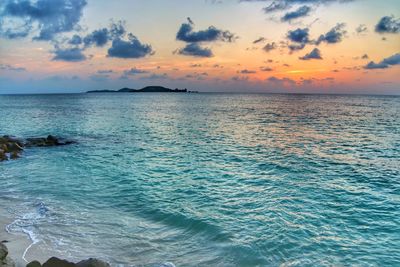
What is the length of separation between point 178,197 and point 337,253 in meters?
9.42

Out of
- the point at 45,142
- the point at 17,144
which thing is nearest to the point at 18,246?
the point at 17,144

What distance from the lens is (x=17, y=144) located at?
36844mm

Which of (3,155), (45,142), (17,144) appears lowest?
(3,155)

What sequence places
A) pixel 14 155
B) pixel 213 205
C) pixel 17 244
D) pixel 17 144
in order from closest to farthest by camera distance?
pixel 17 244, pixel 213 205, pixel 14 155, pixel 17 144

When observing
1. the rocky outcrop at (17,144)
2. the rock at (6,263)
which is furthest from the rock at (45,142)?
the rock at (6,263)

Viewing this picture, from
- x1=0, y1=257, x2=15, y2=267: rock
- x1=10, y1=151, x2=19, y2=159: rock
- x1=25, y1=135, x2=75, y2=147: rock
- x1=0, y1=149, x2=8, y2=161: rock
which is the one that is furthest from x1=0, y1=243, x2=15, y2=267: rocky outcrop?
x1=25, y1=135, x2=75, y2=147: rock

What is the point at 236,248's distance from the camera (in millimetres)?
12984

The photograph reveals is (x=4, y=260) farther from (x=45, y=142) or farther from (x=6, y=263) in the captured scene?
(x=45, y=142)

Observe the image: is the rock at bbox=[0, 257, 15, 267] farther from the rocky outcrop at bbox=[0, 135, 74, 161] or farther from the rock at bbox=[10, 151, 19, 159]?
the rock at bbox=[10, 151, 19, 159]

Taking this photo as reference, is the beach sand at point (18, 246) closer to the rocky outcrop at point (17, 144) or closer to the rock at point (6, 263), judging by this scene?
the rock at point (6, 263)

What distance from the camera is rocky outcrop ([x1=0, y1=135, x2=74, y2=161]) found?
108 ft

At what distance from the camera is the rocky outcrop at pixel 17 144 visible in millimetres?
33031

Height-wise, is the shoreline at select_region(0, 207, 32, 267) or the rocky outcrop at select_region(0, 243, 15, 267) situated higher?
the rocky outcrop at select_region(0, 243, 15, 267)

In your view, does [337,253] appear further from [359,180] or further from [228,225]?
[359,180]
